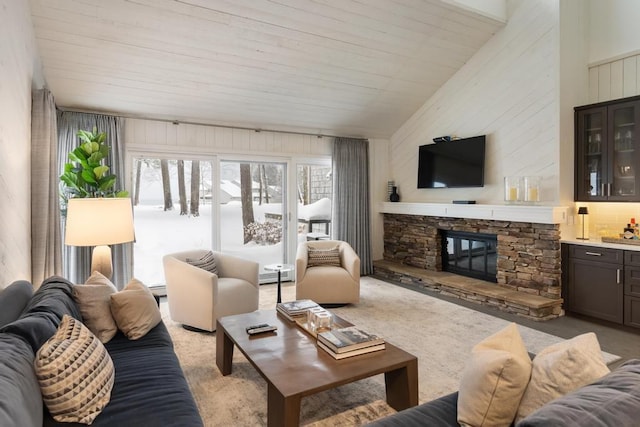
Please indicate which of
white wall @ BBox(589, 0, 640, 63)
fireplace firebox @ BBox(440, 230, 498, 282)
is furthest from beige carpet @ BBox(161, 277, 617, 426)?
white wall @ BBox(589, 0, 640, 63)

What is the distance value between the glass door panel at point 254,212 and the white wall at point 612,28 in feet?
13.6

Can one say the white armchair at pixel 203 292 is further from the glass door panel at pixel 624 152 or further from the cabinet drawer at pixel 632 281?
the glass door panel at pixel 624 152

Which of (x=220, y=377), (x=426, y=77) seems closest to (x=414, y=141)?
(x=426, y=77)

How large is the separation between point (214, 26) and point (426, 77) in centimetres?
294

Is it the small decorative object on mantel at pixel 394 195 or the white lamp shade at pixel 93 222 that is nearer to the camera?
the white lamp shade at pixel 93 222

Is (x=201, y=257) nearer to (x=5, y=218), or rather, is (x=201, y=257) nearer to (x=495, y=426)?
(x=5, y=218)

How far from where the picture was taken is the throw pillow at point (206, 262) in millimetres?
3902

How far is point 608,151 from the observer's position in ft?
13.0

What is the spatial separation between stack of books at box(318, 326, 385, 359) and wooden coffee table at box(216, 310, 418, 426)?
0.03m

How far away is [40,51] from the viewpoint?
3.44m

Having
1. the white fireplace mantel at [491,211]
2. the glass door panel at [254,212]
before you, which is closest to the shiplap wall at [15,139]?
the glass door panel at [254,212]

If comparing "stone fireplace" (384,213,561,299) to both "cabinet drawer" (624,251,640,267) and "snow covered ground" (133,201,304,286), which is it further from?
"snow covered ground" (133,201,304,286)

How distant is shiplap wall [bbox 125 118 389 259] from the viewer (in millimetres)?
4727

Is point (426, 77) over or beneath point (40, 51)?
over
